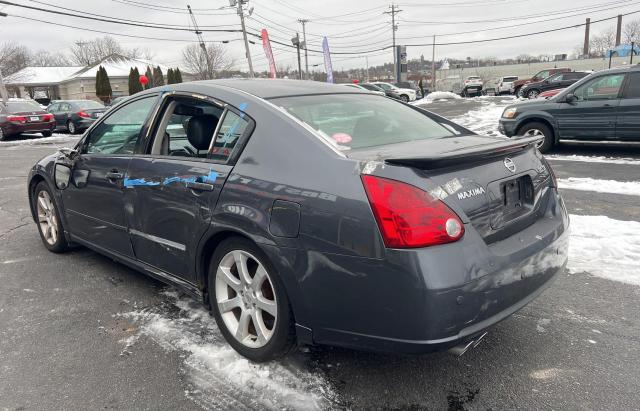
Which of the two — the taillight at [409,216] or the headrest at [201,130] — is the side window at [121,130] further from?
the taillight at [409,216]

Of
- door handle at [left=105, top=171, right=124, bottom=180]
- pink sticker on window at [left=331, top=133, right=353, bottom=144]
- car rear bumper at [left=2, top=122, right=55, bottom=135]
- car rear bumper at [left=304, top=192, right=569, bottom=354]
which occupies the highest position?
pink sticker on window at [left=331, top=133, right=353, bottom=144]

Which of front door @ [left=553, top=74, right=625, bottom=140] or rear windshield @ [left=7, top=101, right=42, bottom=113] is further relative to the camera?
rear windshield @ [left=7, top=101, right=42, bottom=113]

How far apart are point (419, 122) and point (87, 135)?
274cm

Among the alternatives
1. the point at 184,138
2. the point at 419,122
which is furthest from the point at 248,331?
the point at 419,122

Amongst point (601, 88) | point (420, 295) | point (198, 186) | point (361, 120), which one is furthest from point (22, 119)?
point (420, 295)

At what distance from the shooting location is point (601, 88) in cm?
934

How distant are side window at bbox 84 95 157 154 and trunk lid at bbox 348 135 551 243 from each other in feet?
6.12

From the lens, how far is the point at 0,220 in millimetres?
6438

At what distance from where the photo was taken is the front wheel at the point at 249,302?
2.55 metres

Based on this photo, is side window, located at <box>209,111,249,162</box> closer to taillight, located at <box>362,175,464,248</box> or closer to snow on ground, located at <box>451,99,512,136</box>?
taillight, located at <box>362,175,464,248</box>

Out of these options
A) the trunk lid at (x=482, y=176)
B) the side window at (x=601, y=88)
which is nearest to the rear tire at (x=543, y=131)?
the side window at (x=601, y=88)

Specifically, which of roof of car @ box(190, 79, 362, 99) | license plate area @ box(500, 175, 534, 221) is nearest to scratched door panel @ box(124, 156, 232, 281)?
roof of car @ box(190, 79, 362, 99)

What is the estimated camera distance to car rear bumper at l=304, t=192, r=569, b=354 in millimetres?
2072

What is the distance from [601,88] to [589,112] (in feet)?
1.58
